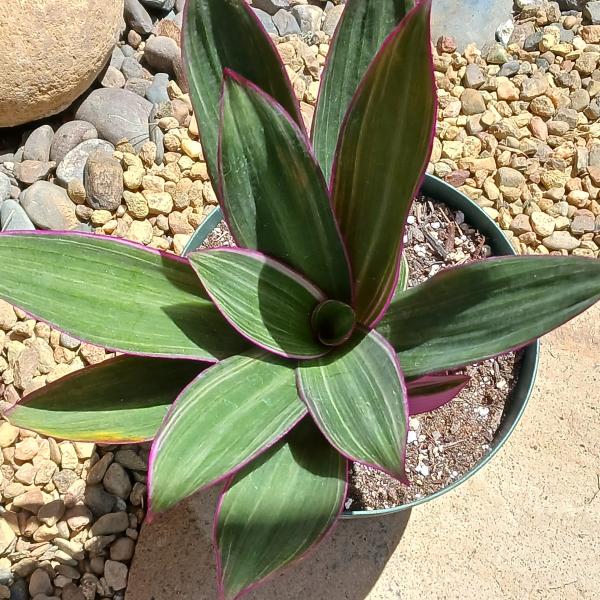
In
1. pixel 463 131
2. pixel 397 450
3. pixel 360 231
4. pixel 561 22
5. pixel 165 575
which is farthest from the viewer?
pixel 561 22

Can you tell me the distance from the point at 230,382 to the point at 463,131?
3.87 feet

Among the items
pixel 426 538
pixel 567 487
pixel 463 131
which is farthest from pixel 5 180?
pixel 567 487

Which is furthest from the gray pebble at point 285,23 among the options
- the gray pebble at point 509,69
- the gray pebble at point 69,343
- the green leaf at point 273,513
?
the green leaf at point 273,513

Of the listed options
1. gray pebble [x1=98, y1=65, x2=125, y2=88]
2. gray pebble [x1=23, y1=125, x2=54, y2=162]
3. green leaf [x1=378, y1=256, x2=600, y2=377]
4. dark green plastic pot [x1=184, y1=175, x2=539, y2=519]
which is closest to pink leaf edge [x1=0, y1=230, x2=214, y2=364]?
green leaf [x1=378, y1=256, x2=600, y2=377]

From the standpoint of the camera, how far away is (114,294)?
0.79 meters

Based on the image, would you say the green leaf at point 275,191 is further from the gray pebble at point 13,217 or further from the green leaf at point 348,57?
the gray pebble at point 13,217

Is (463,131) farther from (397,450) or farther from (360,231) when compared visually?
(397,450)

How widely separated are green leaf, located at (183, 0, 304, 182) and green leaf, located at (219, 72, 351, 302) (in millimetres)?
64

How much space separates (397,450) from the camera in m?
0.69

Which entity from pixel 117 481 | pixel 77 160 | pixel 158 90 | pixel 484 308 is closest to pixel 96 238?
pixel 484 308

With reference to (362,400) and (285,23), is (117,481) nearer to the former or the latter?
(362,400)

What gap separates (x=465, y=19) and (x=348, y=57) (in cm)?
117

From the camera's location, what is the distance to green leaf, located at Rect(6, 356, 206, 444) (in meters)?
0.80

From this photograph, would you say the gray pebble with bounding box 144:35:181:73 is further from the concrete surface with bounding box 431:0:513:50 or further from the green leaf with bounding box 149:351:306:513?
the green leaf with bounding box 149:351:306:513
